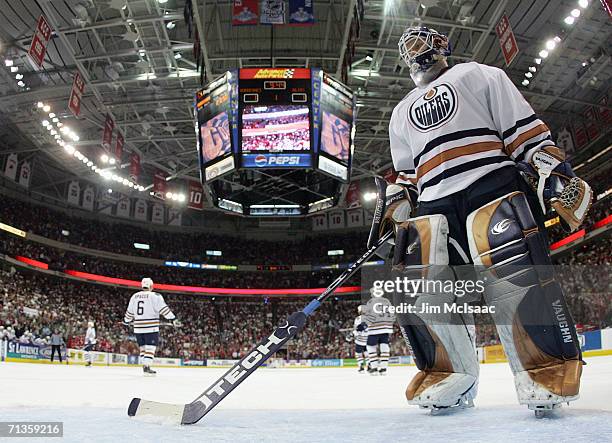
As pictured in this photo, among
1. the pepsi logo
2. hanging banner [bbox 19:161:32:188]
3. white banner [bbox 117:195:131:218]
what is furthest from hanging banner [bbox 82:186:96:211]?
the pepsi logo

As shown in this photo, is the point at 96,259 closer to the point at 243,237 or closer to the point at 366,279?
the point at 243,237

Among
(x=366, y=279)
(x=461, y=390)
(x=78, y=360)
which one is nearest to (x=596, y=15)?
(x=366, y=279)

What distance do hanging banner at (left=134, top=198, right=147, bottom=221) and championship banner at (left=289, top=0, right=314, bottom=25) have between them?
23.3 m

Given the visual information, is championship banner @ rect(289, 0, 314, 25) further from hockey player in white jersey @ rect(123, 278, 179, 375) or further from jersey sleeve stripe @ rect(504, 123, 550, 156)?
jersey sleeve stripe @ rect(504, 123, 550, 156)

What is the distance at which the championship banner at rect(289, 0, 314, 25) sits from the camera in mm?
12234

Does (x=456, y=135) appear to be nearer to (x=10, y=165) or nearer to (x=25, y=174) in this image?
(x=10, y=165)

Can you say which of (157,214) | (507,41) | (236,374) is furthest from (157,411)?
(157,214)

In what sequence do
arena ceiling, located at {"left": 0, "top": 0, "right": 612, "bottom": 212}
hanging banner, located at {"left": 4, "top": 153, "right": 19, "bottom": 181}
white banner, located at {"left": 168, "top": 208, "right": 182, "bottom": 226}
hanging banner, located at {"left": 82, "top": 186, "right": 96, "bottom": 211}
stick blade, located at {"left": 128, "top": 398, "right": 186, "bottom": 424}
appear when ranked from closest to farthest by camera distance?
stick blade, located at {"left": 128, "top": 398, "right": 186, "bottom": 424} < arena ceiling, located at {"left": 0, "top": 0, "right": 612, "bottom": 212} < hanging banner, located at {"left": 4, "top": 153, "right": 19, "bottom": 181} < hanging banner, located at {"left": 82, "top": 186, "right": 96, "bottom": 211} < white banner, located at {"left": 168, "top": 208, "right": 182, "bottom": 226}

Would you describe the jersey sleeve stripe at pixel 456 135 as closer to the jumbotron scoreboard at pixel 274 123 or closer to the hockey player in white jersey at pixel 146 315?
the hockey player in white jersey at pixel 146 315

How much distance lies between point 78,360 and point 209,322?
1253 cm

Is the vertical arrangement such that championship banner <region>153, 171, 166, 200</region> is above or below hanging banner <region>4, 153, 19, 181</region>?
below

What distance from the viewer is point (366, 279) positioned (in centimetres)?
361

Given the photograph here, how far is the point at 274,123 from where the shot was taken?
479 inches

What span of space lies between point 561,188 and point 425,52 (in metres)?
1.04
